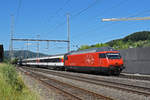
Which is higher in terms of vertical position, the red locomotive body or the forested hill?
the forested hill

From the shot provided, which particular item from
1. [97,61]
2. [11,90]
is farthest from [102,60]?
[11,90]

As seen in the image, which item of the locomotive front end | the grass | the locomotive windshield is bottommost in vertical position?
the grass

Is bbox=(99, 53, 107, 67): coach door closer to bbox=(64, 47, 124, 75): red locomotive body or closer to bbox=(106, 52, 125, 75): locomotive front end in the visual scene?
bbox=(64, 47, 124, 75): red locomotive body

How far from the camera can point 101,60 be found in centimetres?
2333

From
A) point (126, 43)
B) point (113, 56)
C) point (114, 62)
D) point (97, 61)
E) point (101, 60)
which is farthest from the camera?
point (126, 43)

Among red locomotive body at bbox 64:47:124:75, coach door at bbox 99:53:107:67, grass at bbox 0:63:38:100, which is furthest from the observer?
coach door at bbox 99:53:107:67

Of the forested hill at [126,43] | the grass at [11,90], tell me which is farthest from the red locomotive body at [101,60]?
the grass at [11,90]

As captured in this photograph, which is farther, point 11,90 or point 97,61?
point 97,61

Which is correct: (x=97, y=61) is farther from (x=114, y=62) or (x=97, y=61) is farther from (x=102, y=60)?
(x=114, y=62)

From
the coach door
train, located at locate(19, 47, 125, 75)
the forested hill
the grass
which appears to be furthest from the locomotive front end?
the grass

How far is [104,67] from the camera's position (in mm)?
22750

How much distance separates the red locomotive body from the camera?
22.5m

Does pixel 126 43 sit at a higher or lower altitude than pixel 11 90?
higher

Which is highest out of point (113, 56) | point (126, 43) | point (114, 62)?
point (126, 43)
